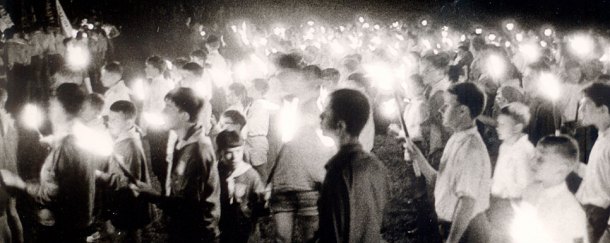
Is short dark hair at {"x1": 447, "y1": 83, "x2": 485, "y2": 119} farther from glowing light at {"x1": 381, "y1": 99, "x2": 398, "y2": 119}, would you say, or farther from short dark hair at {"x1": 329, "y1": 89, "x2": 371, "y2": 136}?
glowing light at {"x1": 381, "y1": 99, "x2": 398, "y2": 119}

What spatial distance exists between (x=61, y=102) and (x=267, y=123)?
2396 mm

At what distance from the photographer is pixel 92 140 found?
477 cm

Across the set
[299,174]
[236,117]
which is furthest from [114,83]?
[299,174]

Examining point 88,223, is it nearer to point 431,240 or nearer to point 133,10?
point 431,240

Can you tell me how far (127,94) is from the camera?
7562 millimetres

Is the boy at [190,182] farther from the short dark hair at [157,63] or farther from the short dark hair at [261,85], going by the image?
the short dark hair at [157,63]

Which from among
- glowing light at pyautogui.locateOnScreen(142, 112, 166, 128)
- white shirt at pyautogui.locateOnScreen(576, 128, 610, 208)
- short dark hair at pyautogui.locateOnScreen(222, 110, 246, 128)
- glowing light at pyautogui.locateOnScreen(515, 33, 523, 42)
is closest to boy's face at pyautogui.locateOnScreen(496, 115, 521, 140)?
white shirt at pyautogui.locateOnScreen(576, 128, 610, 208)

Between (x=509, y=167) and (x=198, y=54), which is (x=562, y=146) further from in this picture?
(x=198, y=54)

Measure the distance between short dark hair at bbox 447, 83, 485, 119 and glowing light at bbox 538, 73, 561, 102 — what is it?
236cm

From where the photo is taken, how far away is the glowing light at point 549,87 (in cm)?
725

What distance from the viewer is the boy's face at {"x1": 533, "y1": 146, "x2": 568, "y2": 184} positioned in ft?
13.5

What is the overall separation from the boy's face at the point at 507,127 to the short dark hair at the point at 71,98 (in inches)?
147

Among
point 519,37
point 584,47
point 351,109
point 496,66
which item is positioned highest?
point 519,37

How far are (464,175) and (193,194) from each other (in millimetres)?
2157
